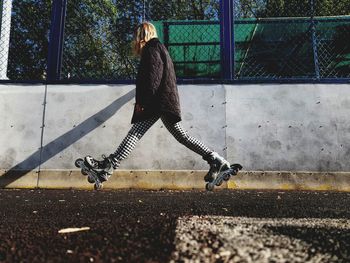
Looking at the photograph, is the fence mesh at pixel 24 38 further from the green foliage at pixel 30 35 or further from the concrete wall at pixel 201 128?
the concrete wall at pixel 201 128

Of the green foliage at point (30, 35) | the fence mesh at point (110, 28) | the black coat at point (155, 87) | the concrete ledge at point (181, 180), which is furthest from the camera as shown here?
the green foliage at point (30, 35)

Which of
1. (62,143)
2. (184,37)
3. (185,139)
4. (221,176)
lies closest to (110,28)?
(184,37)

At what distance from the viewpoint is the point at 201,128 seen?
520 centimetres

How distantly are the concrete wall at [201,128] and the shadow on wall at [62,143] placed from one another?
0.05 feet

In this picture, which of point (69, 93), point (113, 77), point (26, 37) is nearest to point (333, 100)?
point (113, 77)

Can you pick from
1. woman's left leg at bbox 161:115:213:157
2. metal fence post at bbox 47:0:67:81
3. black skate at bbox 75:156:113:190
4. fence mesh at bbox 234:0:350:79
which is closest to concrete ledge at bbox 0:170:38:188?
metal fence post at bbox 47:0:67:81

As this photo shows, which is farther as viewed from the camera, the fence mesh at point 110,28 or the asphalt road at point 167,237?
the fence mesh at point 110,28

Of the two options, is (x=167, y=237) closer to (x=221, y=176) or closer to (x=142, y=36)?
(x=221, y=176)

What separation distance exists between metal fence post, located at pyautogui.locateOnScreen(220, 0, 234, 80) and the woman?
1.40 meters

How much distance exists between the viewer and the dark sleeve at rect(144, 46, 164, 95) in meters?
3.98

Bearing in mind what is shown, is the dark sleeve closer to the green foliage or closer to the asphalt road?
the asphalt road

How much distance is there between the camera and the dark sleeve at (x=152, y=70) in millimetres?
3977

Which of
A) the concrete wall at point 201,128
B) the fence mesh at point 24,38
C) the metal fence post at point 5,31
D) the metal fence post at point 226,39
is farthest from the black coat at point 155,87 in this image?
the metal fence post at point 5,31

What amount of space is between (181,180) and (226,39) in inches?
87.2
